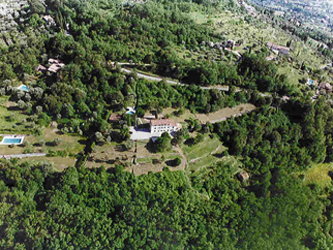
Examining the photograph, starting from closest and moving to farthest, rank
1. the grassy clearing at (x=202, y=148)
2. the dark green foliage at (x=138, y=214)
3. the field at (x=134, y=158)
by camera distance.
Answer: the dark green foliage at (x=138, y=214), the field at (x=134, y=158), the grassy clearing at (x=202, y=148)

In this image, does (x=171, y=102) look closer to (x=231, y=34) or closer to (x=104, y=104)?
(x=104, y=104)

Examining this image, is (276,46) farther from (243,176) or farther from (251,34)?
(243,176)

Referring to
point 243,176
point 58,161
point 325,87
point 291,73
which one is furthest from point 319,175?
point 58,161

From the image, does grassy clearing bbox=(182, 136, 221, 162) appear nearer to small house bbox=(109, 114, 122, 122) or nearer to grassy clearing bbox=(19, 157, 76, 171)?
small house bbox=(109, 114, 122, 122)

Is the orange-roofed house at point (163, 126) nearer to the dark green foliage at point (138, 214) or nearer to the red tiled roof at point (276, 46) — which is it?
the dark green foliage at point (138, 214)

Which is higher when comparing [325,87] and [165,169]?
[325,87]

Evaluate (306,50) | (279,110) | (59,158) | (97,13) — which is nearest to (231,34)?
(306,50)

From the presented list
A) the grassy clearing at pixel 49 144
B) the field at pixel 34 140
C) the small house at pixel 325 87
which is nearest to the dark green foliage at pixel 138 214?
the field at pixel 34 140
